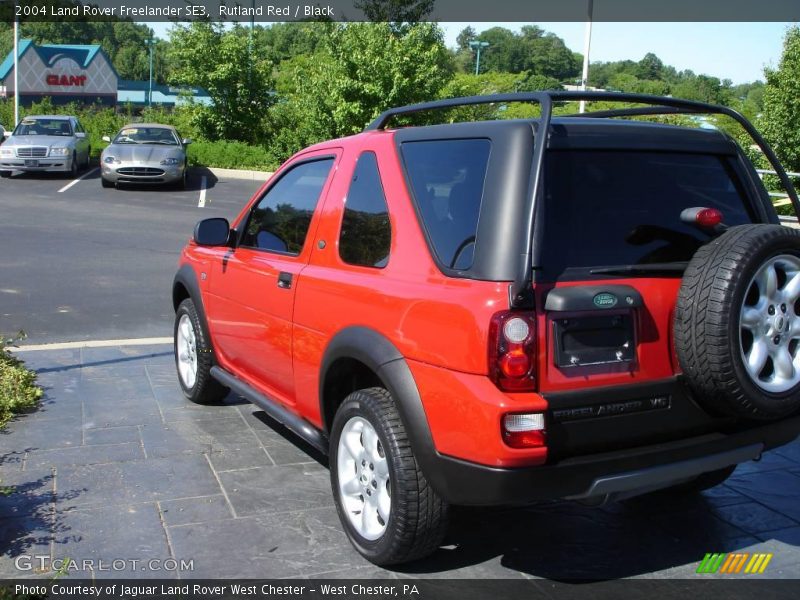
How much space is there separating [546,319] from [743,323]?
80 centimetres

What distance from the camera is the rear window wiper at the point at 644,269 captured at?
11.0 ft

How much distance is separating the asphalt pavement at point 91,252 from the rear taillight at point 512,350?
5.77 meters

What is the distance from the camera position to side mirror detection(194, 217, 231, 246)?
5305 millimetres

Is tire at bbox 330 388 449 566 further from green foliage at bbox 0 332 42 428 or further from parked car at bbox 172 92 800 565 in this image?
green foliage at bbox 0 332 42 428

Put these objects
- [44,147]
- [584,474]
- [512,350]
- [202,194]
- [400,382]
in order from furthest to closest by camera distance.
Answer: [44,147], [202,194], [400,382], [584,474], [512,350]

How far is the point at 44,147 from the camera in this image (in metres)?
21.8

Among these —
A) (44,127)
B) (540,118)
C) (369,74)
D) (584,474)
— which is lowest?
(584,474)

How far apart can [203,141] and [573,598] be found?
26.1 m

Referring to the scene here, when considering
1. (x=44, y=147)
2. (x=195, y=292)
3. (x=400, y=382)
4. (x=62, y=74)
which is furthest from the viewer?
(x=62, y=74)

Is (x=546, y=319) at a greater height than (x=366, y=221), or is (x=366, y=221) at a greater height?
(x=366, y=221)

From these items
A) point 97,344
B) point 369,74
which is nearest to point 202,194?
point 369,74

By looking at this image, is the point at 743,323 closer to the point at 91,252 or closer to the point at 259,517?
the point at 259,517

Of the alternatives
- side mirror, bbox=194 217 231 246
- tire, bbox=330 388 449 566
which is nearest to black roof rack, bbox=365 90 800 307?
tire, bbox=330 388 449 566

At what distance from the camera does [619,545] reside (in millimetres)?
4070
